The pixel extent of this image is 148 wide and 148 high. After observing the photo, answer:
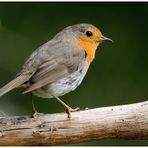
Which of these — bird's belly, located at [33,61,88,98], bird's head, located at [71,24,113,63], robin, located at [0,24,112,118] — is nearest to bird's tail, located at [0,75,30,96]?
robin, located at [0,24,112,118]

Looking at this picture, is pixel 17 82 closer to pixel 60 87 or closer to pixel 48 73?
pixel 48 73


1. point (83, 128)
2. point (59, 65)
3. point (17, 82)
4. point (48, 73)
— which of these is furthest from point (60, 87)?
point (83, 128)

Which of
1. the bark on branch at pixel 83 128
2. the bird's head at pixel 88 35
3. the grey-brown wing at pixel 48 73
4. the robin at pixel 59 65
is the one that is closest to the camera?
the bark on branch at pixel 83 128

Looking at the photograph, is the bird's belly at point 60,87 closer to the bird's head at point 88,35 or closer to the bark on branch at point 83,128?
the bark on branch at point 83,128

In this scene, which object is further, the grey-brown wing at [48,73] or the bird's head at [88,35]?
the bird's head at [88,35]

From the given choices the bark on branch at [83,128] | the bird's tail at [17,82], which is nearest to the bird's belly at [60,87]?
the bird's tail at [17,82]

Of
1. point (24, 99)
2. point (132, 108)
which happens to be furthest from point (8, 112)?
point (132, 108)

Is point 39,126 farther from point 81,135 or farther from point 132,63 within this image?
point 132,63

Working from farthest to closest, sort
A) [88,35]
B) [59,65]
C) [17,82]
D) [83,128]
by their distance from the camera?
[88,35] < [59,65] < [17,82] < [83,128]
